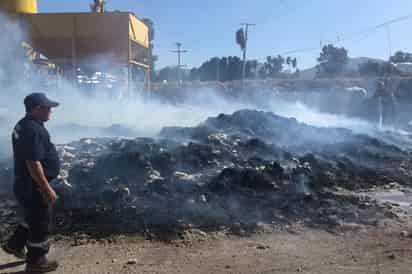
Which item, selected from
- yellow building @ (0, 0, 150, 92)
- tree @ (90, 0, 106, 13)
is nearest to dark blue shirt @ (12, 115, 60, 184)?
yellow building @ (0, 0, 150, 92)

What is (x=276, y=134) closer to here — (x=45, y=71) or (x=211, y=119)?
(x=211, y=119)

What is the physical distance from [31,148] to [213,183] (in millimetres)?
2991

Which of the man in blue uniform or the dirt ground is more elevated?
the man in blue uniform

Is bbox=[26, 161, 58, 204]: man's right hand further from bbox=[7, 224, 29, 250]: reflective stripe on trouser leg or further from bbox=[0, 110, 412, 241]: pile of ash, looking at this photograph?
bbox=[0, 110, 412, 241]: pile of ash

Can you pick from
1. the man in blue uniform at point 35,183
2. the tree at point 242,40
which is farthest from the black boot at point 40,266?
the tree at point 242,40

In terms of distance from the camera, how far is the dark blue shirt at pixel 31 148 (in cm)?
360

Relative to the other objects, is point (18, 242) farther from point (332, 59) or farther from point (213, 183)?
point (332, 59)

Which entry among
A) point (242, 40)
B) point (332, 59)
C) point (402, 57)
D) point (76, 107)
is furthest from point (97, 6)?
point (332, 59)

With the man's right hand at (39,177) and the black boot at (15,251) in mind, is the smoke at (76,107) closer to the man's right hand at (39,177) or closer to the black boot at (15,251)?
the black boot at (15,251)

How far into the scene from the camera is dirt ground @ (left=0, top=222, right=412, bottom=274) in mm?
3906

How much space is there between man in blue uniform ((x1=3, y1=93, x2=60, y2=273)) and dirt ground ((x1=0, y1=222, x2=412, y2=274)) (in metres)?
0.21

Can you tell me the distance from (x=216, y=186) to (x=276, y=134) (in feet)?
13.0

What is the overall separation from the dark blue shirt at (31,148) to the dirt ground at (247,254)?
2.82 feet

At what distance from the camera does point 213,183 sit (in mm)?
6129
